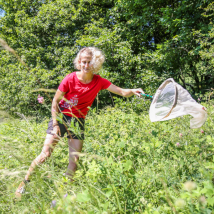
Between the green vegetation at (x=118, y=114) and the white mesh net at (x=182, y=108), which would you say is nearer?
the green vegetation at (x=118, y=114)

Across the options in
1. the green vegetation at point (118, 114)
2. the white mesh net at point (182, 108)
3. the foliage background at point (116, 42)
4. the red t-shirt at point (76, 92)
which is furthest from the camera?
the foliage background at point (116, 42)

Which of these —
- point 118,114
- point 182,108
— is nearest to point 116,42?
point 118,114

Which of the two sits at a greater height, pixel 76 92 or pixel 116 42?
pixel 116 42

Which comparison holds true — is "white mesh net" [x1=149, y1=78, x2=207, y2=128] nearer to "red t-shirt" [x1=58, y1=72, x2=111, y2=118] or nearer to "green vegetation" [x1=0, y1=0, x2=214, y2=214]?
"green vegetation" [x1=0, y1=0, x2=214, y2=214]

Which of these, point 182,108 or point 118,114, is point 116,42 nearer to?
point 118,114

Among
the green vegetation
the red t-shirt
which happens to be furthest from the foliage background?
the red t-shirt

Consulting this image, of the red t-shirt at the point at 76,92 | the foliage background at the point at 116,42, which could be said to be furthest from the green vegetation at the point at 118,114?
the red t-shirt at the point at 76,92

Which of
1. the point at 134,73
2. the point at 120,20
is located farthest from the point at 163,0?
the point at 134,73

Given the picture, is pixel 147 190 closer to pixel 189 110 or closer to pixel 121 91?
pixel 189 110

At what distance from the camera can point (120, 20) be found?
26.5 feet

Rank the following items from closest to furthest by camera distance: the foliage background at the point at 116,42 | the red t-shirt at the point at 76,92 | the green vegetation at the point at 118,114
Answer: the green vegetation at the point at 118,114
the red t-shirt at the point at 76,92
the foliage background at the point at 116,42

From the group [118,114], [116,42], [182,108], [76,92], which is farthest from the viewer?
[116,42]

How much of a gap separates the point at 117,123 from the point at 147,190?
1378mm

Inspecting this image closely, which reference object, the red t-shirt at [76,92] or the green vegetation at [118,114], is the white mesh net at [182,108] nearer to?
Result: the green vegetation at [118,114]
